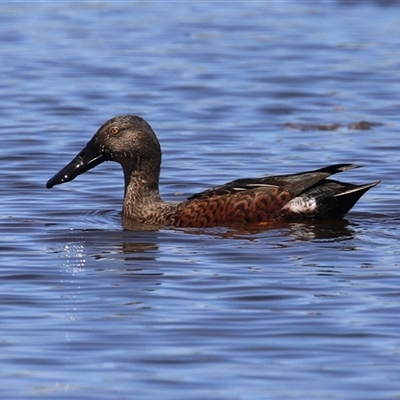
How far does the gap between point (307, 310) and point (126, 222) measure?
321 cm

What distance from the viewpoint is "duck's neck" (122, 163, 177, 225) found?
35.0 feet

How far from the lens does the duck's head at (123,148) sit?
10922 millimetres

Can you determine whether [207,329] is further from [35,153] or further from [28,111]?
[28,111]

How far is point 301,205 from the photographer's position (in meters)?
10.3

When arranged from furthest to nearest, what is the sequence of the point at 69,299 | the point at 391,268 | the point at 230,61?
the point at 230,61 < the point at 391,268 < the point at 69,299

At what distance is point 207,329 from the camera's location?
7.45 m

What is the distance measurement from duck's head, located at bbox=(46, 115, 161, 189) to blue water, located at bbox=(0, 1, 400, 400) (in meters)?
0.40

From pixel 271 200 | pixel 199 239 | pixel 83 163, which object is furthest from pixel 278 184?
pixel 83 163

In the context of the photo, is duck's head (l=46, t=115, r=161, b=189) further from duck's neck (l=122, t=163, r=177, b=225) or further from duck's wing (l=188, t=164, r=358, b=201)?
duck's wing (l=188, t=164, r=358, b=201)

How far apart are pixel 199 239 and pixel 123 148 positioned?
1.39 metres


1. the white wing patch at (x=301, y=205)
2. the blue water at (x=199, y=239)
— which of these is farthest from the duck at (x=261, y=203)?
the blue water at (x=199, y=239)

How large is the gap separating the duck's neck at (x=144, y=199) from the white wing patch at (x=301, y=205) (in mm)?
928

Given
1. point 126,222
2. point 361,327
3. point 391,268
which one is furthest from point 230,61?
point 361,327

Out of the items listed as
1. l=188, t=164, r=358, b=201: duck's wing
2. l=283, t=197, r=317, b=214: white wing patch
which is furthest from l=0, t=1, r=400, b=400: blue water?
l=188, t=164, r=358, b=201: duck's wing
